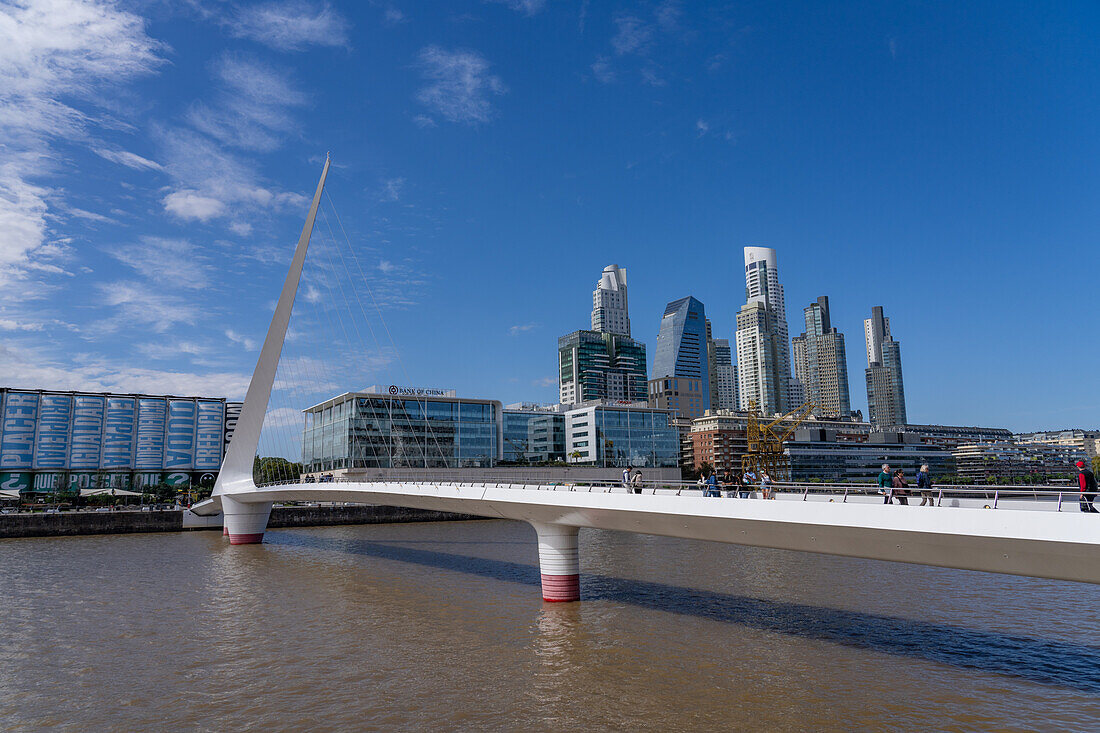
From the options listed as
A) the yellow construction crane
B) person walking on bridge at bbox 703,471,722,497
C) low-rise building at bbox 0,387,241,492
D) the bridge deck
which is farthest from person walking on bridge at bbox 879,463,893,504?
low-rise building at bbox 0,387,241,492

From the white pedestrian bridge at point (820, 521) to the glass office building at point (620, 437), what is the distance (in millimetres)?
81913

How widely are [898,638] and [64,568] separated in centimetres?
3807

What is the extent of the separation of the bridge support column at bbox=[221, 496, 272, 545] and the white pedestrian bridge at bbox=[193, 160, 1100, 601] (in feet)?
72.0

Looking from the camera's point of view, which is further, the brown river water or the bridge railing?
the brown river water

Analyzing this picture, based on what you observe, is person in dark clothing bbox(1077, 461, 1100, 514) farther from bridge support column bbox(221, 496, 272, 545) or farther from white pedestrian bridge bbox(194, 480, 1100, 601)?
bridge support column bbox(221, 496, 272, 545)

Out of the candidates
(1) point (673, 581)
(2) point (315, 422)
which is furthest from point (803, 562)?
(2) point (315, 422)

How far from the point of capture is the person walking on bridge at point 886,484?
1397 cm

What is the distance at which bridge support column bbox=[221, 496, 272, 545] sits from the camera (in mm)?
49375

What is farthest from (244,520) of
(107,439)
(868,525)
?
(107,439)

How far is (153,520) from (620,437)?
72152mm

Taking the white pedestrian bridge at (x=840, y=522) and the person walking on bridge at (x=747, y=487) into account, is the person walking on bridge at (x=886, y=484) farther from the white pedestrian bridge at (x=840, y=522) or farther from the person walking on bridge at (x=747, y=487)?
the person walking on bridge at (x=747, y=487)

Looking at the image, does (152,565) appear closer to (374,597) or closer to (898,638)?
(374,597)

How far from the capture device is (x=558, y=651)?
1762 centimetres

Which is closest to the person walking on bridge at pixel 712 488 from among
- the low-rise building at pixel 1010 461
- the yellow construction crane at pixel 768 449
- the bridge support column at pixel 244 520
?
the bridge support column at pixel 244 520
